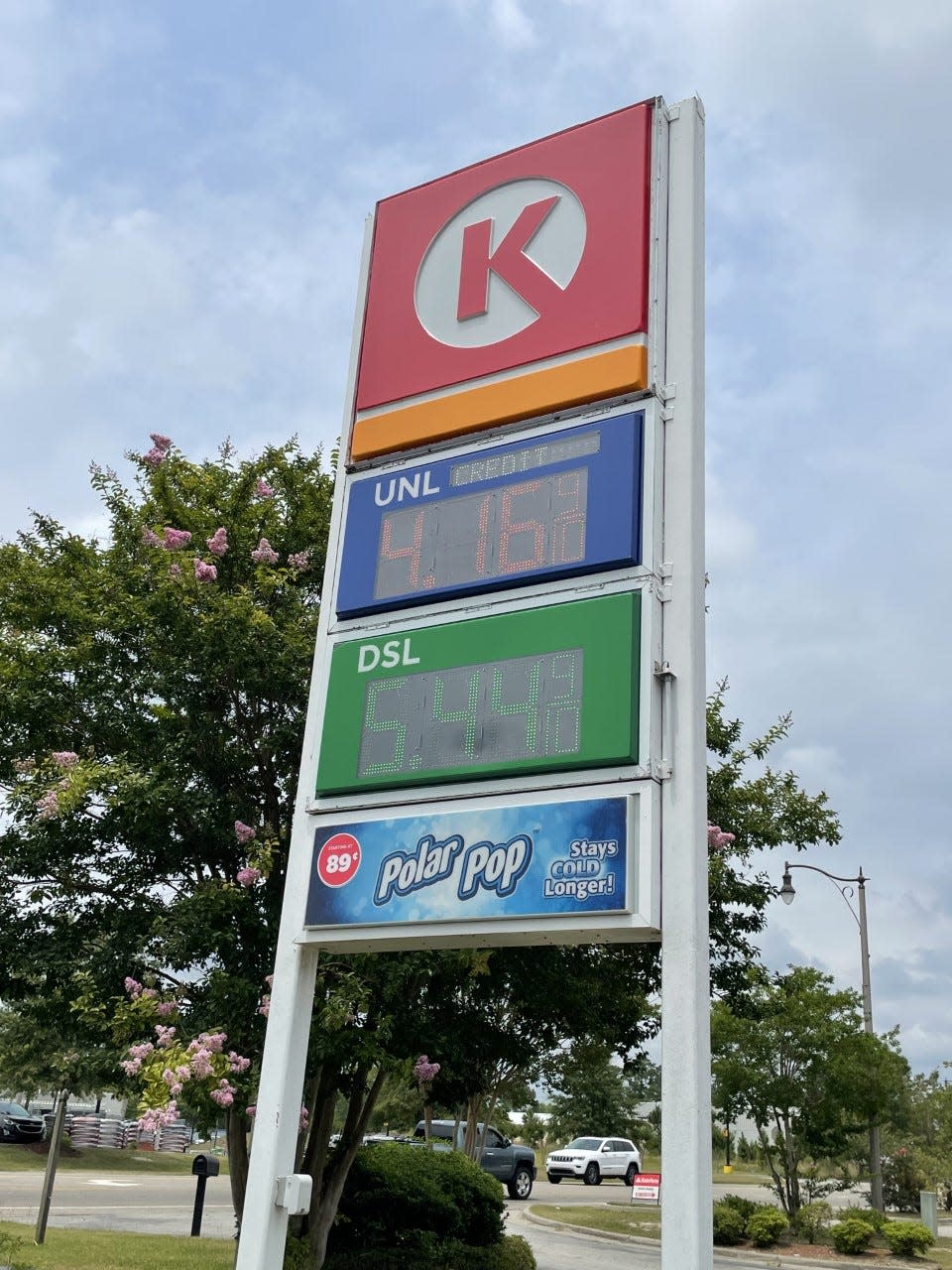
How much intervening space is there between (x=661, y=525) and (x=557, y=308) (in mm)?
2252

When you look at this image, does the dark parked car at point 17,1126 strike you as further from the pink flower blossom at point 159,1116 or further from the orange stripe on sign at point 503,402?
the orange stripe on sign at point 503,402

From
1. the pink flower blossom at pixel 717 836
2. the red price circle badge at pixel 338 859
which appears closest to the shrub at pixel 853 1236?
the pink flower blossom at pixel 717 836

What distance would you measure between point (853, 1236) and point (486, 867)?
52.1 feet

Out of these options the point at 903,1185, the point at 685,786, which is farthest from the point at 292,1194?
the point at 903,1185

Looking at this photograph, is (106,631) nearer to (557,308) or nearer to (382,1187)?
(557,308)

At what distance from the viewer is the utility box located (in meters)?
7.90

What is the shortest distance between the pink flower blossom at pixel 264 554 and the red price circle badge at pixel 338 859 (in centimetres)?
473

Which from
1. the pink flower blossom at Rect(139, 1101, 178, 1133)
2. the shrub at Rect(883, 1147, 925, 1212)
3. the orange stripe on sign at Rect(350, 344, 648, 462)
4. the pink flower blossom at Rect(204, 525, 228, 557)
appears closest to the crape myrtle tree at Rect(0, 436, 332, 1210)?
the pink flower blossom at Rect(204, 525, 228, 557)

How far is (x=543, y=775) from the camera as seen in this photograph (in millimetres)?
7629

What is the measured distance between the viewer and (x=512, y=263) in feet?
32.2

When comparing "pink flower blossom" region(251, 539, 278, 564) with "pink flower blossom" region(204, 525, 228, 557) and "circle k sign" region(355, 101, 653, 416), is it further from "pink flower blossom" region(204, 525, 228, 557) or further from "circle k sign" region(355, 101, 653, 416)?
"circle k sign" region(355, 101, 653, 416)

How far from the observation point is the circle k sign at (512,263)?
9.16 m

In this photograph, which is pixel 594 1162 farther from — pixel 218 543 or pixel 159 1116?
pixel 159 1116

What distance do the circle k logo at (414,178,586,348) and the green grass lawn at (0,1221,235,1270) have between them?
940cm
